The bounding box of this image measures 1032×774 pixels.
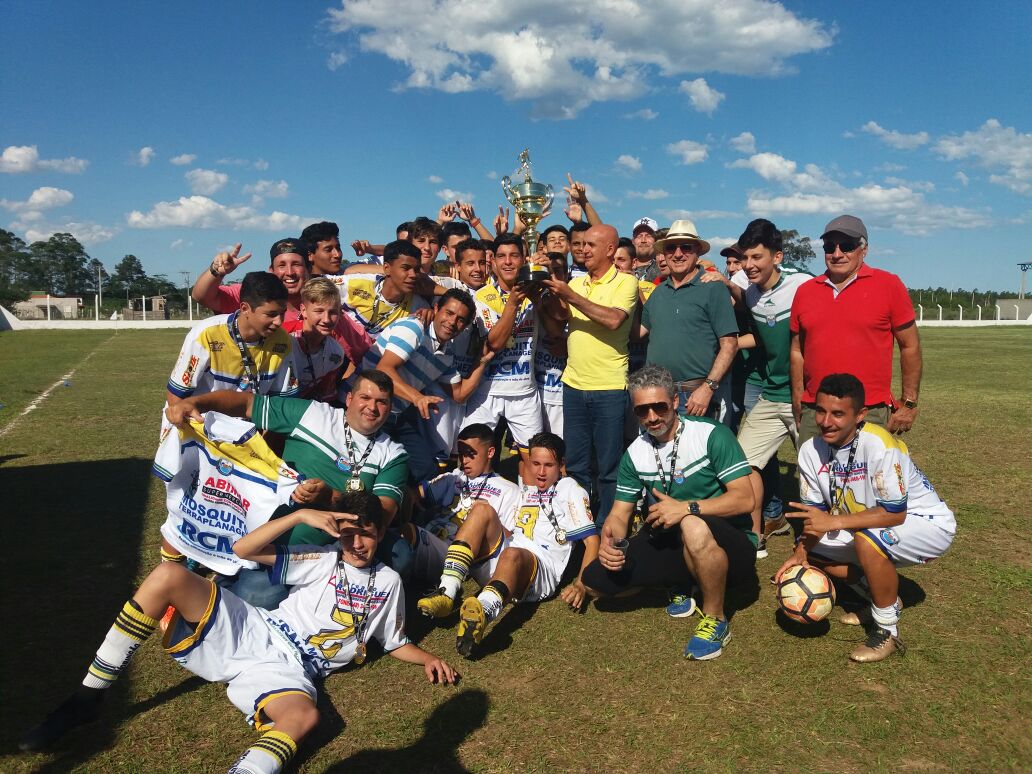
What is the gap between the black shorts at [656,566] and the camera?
4.70 meters

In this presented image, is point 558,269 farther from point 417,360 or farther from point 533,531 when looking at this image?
point 533,531

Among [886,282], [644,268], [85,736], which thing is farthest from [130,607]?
[644,268]

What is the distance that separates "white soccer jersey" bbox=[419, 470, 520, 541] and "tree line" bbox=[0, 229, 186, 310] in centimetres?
10434

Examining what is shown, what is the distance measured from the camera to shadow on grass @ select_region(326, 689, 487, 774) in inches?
129

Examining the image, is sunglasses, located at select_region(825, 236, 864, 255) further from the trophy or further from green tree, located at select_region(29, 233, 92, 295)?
green tree, located at select_region(29, 233, 92, 295)

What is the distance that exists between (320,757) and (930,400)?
14.2m

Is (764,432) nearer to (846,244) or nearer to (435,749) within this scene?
(846,244)

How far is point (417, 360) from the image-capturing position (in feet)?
19.7

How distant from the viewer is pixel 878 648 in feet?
13.8

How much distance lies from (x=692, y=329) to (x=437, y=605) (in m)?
2.98

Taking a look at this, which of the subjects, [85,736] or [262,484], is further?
[262,484]

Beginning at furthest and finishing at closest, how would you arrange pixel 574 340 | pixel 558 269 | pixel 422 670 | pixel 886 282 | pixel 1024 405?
1. pixel 1024 405
2. pixel 558 269
3. pixel 574 340
4. pixel 886 282
5. pixel 422 670

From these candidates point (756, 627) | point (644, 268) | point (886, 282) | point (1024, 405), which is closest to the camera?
point (756, 627)


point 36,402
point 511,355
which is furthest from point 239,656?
point 36,402
